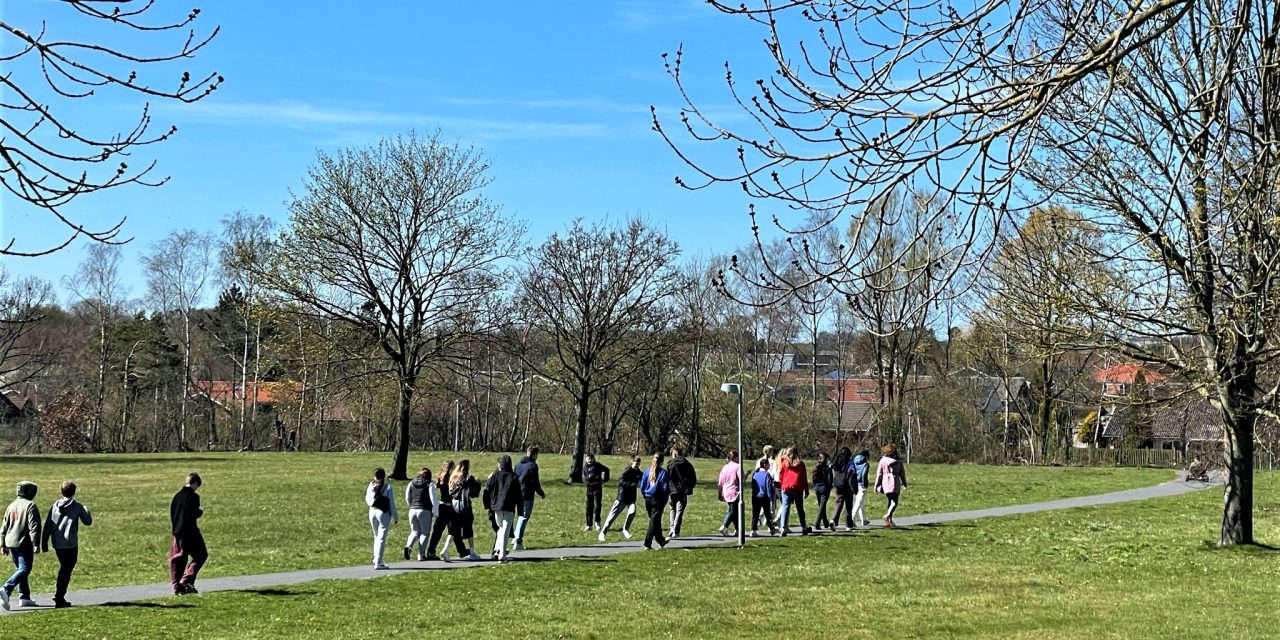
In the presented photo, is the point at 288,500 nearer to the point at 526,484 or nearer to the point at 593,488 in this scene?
the point at 593,488

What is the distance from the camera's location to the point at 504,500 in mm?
18781

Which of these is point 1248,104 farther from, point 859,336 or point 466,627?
point 859,336

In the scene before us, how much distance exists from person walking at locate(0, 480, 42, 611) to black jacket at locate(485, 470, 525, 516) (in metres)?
6.60

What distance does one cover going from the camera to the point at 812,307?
6.67 meters

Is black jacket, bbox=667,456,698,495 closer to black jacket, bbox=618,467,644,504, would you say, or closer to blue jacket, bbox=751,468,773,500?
black jacket, bbox=618,467,644,504

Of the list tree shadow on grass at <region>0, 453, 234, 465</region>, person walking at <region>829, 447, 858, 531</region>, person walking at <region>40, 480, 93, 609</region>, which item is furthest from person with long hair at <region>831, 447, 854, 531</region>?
tree shadow on grass at <region>0, 453, 234, 465</region>

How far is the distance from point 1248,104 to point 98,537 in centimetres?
2007

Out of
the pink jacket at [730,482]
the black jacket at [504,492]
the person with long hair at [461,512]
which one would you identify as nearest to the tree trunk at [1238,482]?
the pink jacket at [730,482]

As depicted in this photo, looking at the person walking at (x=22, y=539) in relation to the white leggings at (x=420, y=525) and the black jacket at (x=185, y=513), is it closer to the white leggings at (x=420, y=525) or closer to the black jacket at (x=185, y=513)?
the black jacket at (x=185, y=513)

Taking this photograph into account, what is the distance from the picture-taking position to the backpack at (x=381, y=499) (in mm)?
17609

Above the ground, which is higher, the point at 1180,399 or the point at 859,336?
the point at 859,336

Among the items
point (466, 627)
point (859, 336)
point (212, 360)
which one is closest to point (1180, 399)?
point (466, 627)

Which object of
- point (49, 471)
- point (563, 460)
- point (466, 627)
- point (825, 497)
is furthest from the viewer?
point (563, 460)

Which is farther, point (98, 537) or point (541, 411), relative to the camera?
point (541, 411)
